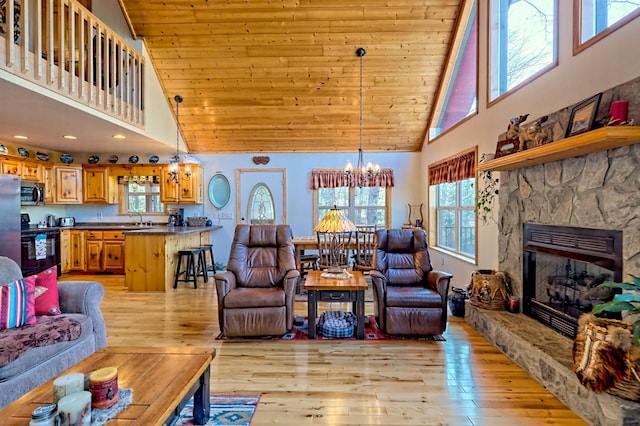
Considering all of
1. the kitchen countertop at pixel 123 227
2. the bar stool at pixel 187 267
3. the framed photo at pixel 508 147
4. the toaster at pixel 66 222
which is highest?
the framed photo at pixel 508 147

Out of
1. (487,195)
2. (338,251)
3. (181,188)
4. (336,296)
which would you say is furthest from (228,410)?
(181,188)

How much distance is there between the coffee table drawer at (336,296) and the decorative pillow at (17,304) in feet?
7.65

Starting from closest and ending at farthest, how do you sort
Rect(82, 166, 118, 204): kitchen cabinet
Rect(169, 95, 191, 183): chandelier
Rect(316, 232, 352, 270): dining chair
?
Rect(316, 232, 352, 270): dining chair, Rect(169, 95, 191, 183): chandelier, Rect(82, 166, 118, 204): kitchen cabinet

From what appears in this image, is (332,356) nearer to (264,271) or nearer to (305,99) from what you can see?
(264,271)

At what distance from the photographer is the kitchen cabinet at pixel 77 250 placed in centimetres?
650

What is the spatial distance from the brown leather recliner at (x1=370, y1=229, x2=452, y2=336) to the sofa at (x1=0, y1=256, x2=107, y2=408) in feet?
8.30

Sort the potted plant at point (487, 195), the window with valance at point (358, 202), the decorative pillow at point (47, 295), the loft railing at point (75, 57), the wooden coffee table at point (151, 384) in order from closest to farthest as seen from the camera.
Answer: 1. the wooden coffee table at point (151, 384)
2. the decorative pillow at point (47, 295)
3. the loft railing at point (75, 57)
4. the potted plant at point (487, 195)
5. the window with valance at point (358, 202)

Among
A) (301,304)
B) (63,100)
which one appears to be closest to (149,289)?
(301,304)

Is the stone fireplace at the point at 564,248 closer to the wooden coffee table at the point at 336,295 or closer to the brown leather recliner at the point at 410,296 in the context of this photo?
the brown leather recliner at the point at 410,296

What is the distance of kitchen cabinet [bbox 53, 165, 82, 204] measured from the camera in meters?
6.50

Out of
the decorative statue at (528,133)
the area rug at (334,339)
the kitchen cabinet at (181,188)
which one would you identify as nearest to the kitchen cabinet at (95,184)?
the kitchen cabinet at (181,188)

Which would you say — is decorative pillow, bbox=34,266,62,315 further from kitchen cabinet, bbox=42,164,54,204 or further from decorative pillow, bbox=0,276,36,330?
kitchen cabinet, bbox=42,164,54,204

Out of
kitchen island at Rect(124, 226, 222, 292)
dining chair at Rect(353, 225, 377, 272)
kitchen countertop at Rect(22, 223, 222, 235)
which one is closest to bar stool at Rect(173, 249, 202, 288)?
kitchen island at Rect(124, 226, 222, 292)

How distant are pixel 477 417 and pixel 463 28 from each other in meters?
4.71
